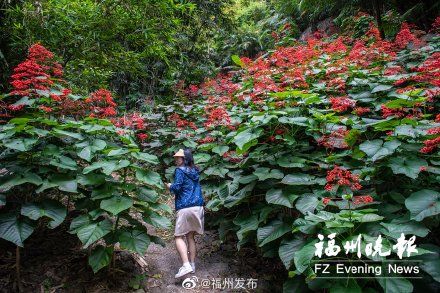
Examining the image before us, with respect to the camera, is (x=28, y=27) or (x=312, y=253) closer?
(x=312, y=253)

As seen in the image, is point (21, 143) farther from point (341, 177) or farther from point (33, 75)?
point (341, 177)

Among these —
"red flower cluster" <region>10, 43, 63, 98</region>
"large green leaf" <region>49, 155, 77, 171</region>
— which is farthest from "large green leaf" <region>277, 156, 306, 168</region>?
"red flower cluster" <region>10, 43, 63, 98</region>

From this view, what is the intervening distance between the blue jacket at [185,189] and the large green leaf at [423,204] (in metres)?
2.09

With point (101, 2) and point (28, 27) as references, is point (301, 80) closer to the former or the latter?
point (101, 2)

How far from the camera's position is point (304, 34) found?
11.9m

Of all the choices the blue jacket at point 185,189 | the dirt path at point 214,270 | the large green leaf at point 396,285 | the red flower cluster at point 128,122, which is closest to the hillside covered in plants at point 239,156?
the large green leaf at point 396,285

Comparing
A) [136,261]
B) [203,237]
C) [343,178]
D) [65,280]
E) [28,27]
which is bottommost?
[203,237]

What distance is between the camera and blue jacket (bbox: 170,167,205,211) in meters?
3.53

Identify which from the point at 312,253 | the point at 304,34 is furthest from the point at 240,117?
the point at 304,34

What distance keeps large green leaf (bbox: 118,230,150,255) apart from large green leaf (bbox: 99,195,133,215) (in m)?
0.31

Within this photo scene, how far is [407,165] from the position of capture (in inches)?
101

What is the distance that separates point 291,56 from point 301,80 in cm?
165

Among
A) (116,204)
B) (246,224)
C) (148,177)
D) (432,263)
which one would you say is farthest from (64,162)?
(432,263)

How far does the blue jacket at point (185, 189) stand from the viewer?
3.53 m
